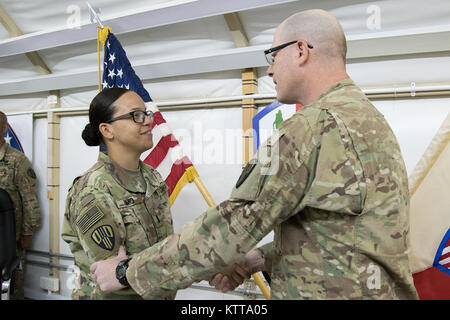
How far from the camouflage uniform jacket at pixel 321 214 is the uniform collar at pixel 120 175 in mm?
561

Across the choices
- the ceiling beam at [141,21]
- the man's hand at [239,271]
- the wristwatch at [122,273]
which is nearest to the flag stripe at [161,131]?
the ceiling beam at [141,21]

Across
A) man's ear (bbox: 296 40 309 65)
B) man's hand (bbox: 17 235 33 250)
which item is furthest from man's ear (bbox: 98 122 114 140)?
man's hand (bbox: 17 235 33 250)

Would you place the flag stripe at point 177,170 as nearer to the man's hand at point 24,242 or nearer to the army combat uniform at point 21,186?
the army combat uniform at point 21,186

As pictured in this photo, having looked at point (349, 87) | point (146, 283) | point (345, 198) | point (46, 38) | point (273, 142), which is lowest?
point (146, 283)

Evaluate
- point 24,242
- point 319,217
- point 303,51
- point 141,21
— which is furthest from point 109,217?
point 24,242

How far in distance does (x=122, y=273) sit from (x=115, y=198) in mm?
453

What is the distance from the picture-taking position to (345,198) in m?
0.76

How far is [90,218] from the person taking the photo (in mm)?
1137

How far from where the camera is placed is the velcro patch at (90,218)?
113cm

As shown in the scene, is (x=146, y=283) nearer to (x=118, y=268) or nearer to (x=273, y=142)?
(x=118, y=268)

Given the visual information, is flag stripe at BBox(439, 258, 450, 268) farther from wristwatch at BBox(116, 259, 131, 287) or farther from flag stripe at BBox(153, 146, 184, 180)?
flag stripe at BBox(153, 146, 184, 180)

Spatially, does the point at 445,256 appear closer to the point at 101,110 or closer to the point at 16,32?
the point at 101,110
